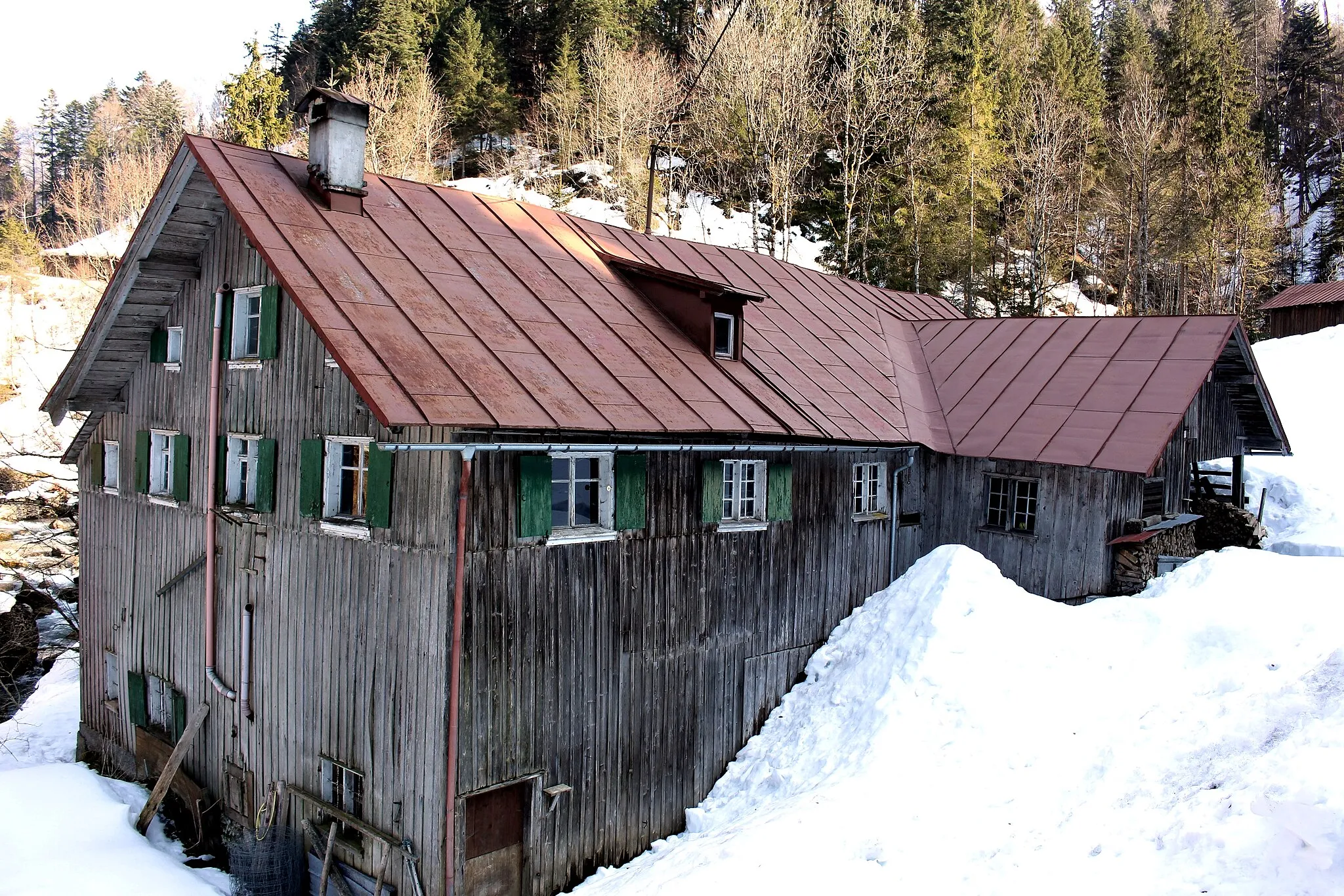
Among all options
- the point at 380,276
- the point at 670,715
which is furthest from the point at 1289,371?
the point at 380,276

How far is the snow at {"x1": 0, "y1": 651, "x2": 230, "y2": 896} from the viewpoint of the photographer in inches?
439

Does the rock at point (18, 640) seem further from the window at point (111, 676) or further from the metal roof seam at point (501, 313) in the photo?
the metal roof seam at point (501, 313)

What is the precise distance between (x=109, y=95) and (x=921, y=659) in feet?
307

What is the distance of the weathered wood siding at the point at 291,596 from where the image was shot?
32.3 ft

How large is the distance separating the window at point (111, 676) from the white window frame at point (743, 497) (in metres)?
12.1

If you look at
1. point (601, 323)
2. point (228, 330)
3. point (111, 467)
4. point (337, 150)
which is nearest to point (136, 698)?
point (111, 467)

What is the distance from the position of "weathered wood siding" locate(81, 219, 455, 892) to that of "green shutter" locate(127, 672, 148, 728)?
0.21 meters

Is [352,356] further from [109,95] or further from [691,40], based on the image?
[109,95]

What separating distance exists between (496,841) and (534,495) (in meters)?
4.13

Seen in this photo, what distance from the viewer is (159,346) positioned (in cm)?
1481

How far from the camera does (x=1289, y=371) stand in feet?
101

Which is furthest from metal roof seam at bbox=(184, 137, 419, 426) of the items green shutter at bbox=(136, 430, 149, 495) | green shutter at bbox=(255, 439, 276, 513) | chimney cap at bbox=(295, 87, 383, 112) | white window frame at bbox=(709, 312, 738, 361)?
white window frame at bbox=(709, 312, 738, 361)

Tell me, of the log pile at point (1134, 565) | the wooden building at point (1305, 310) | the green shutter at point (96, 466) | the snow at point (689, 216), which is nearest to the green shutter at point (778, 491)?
the log pile at point (1134, 565)

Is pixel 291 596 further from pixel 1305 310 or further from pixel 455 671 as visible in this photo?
pixel 1305 310
